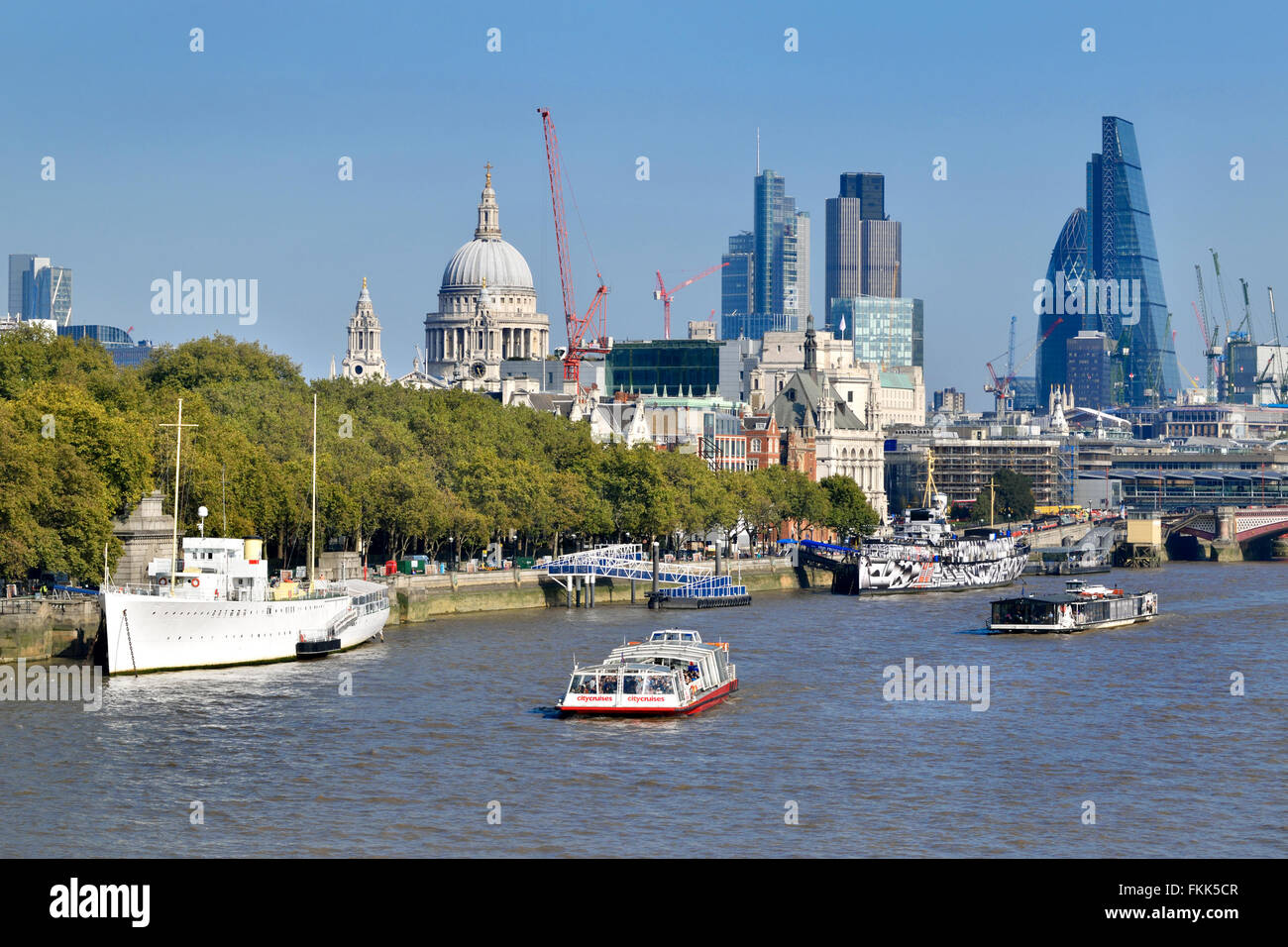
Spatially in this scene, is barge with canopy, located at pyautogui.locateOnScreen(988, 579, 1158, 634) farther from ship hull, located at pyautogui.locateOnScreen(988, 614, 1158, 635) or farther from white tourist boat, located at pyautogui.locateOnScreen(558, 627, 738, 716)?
white tourist boat, located at pyautogui.locateOnScreen(558, 627, 738, 716)

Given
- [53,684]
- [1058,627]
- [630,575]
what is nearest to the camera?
[53,684]

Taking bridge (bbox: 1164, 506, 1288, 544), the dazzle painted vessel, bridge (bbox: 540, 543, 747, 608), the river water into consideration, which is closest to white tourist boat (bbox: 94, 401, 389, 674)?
the river water

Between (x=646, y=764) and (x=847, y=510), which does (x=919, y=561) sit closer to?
(x=847, y=510)

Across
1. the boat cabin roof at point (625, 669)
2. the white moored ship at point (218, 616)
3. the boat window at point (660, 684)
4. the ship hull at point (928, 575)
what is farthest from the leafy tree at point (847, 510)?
the boat window at point (660, 684)

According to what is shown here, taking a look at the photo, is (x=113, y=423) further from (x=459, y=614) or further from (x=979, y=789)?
(x=979, y=789)

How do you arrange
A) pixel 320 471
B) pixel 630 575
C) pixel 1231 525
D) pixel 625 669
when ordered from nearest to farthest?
pixel 625 669, pixel 320 471, pixel 630 575, pixel 1231 525

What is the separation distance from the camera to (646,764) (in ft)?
148

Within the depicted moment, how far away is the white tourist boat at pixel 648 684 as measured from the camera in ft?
175

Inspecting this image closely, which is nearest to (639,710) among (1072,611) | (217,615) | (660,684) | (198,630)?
(660,684)

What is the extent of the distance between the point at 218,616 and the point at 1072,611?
40.6m

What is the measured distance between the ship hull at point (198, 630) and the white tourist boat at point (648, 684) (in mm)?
13660

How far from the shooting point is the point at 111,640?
2329 inches

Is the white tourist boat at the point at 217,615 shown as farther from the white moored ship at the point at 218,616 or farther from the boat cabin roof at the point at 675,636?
the boat cabin roof at the point at 675,636
